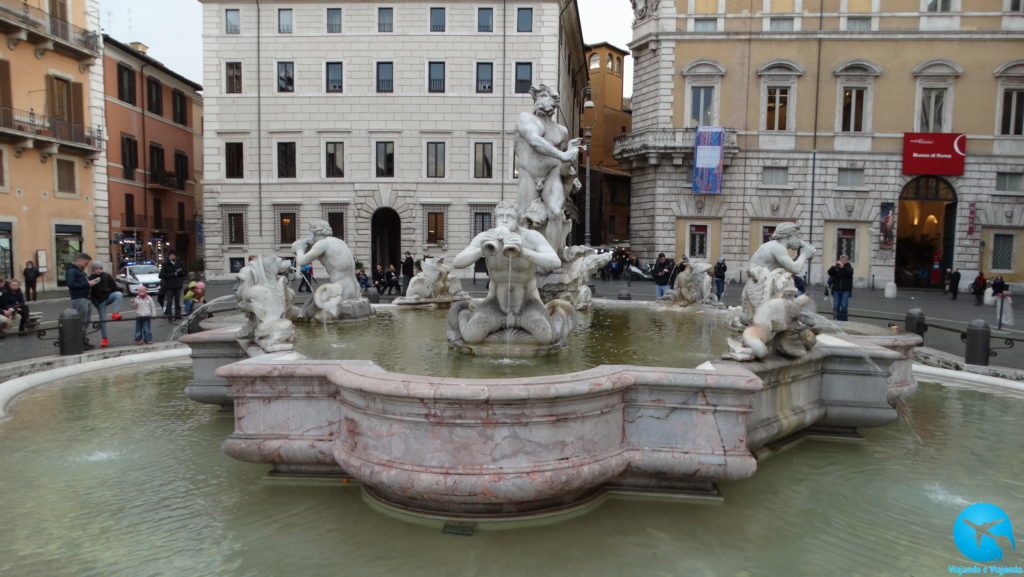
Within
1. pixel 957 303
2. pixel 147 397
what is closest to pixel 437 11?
pixel 957 303

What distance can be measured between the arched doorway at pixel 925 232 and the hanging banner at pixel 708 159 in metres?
8.55

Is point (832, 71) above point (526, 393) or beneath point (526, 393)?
above

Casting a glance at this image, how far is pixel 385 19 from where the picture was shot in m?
32.0

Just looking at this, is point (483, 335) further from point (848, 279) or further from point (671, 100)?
point (671, 100)

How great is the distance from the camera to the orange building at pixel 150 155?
32.4m

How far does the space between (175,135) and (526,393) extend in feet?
135

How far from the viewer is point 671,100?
A: 31.1 meters

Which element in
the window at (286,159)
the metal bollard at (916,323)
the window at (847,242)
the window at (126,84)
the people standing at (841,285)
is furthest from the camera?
the window at (126,84)

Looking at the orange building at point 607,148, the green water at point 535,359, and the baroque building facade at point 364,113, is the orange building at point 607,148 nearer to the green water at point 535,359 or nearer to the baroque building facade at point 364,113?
the baroque building facade at point 364,113

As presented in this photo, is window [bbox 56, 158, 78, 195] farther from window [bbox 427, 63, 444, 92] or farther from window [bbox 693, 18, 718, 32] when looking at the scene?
window [bbox 693, 18, 718, 32]

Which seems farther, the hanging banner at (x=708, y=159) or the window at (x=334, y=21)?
the window at (x=334, y=21)

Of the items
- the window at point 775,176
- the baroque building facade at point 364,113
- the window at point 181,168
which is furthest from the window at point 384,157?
the window at point 775,176

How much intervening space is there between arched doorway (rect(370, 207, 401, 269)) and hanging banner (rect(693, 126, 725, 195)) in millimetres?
15085

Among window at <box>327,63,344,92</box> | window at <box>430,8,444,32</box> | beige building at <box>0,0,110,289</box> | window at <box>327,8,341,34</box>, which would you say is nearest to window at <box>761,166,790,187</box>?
window at <box>430,8,444,32</box>
